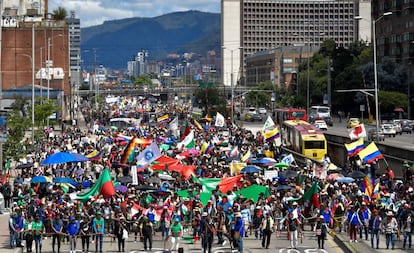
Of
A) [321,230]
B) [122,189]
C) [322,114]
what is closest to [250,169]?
[122,189]

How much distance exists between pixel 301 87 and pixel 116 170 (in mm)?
95025

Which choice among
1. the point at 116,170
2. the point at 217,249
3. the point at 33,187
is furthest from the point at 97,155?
the point at 217,249

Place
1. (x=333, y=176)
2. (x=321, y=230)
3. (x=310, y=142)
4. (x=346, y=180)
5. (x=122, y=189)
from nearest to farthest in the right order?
(x=321, y=230), (x=122, y=189), (x=346, y=180), (x=333, y=176), (x=310, y=142)

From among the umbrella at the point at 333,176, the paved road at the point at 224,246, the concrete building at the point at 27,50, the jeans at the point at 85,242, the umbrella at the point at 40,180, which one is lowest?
the paved road at the point at 224,246

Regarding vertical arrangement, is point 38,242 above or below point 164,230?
below

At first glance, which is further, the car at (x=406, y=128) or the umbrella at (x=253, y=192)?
the car at (x=406, y=128)

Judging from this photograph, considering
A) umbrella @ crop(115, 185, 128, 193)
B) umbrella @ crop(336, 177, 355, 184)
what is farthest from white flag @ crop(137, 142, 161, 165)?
umbrella @ crop(336, 177, 355, 184)

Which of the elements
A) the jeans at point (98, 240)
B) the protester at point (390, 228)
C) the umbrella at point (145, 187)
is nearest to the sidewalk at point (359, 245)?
the protester at point (390, 228)

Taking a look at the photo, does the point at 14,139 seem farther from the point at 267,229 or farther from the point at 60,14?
A: the point at 60,14

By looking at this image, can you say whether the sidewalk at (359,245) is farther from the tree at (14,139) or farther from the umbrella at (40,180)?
the tree at (14,139)

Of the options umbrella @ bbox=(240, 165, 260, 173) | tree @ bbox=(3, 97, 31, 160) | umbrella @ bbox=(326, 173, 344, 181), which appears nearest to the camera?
umbrella @ bbox=(326, 173, 344, 181)

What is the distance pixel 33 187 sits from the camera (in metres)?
34.8

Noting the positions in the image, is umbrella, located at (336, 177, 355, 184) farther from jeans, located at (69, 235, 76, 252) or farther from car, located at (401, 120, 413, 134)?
car, located at (401, 120, 413, 134)

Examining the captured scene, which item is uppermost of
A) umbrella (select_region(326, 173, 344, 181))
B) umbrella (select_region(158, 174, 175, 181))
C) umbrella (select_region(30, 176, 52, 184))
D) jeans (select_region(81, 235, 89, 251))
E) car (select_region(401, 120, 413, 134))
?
car (select_region(401, 120, 413, 134))
